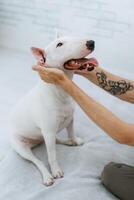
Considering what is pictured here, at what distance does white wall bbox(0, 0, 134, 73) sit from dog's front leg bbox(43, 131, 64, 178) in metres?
1.32

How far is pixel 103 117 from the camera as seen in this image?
1.24 m

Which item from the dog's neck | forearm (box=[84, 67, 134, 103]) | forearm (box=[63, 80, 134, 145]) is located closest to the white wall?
forearm (box=[84, 67, 134, 103])

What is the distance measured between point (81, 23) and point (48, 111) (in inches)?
53.1

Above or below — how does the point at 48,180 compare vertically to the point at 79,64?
below

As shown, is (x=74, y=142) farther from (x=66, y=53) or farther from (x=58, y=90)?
(x=66, y=53)

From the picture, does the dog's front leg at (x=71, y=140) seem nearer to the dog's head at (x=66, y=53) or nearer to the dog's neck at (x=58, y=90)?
the dog's neck at (x=58, y=90)

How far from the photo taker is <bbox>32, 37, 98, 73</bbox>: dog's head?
48.4 inches

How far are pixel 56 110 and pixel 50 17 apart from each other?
1.42 m

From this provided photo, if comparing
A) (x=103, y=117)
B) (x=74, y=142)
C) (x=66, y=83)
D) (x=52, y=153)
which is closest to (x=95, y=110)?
(x=103, y=117)

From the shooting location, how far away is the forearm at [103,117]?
3.98 ft

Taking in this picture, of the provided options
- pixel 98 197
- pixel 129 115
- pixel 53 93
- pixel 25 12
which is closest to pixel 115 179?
pixel 98 197

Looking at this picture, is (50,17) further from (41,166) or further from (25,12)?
(41,166)

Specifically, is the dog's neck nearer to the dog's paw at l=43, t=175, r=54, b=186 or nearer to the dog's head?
the dog's head

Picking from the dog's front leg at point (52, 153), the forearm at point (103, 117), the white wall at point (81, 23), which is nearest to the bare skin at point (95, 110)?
the forearm at point (103, 117)
